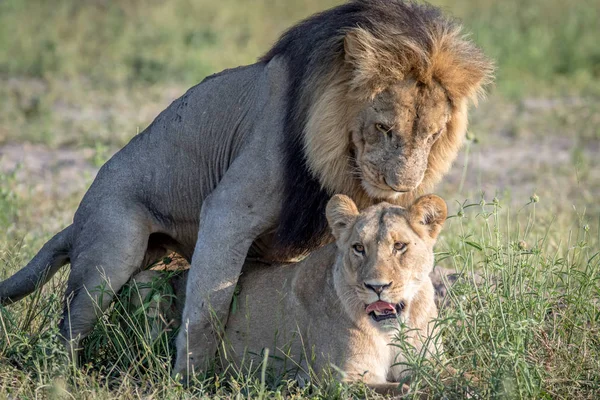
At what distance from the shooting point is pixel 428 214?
3.96m

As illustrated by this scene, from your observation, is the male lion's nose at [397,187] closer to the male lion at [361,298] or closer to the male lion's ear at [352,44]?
the male lion at [361,298]

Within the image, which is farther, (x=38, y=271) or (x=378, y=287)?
(x=38, y=271)

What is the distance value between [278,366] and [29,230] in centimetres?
262

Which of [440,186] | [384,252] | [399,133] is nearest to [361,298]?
[384,252]

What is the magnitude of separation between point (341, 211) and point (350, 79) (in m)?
0.55

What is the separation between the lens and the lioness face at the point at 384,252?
3.73 m

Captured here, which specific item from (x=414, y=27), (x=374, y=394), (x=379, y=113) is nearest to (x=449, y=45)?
(x=414, y=27)

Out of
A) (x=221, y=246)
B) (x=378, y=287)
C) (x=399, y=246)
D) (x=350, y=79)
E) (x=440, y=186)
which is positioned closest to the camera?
(x=378, y=287)

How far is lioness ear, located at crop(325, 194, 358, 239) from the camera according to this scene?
399cm

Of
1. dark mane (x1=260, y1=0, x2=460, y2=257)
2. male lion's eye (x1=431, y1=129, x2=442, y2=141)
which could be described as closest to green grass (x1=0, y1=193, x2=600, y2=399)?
male lion's eye (x1=431, y1=129, x2=442, y2=141)

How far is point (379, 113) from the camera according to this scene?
3973 millimetres

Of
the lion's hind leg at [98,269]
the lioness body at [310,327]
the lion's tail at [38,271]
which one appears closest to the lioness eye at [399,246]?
the lioness body at [310,327]

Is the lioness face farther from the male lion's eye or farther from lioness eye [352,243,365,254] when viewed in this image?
the male lion's eye

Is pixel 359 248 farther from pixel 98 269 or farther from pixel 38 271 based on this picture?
pixel 38 271
